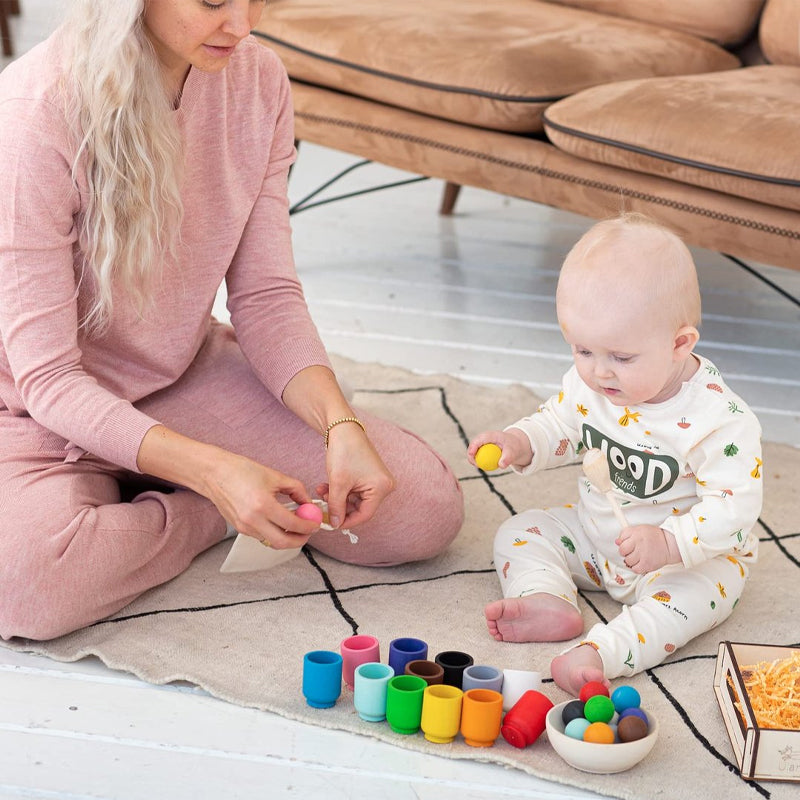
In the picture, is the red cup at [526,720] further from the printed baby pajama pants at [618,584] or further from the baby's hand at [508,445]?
the baby's hand at [508,445]

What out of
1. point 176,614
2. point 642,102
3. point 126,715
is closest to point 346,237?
point 642,102

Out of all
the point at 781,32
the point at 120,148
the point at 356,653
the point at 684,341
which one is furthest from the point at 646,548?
the point at 781,32

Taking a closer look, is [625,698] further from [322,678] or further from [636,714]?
[322,678]

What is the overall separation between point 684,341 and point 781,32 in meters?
1.35

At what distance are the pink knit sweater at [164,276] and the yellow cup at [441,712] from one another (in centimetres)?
42

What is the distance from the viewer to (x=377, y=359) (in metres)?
2.26

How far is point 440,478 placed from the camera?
61.6 inches

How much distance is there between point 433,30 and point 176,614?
1.32m

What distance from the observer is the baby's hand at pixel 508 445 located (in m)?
1.42

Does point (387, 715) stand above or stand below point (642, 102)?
below

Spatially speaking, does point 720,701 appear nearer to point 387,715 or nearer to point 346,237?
point 387,715

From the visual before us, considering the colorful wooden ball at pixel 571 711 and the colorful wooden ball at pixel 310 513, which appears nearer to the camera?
the colorful wooden ball at pixel 571 711

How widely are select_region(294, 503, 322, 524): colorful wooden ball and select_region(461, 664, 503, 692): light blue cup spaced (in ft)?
0.75

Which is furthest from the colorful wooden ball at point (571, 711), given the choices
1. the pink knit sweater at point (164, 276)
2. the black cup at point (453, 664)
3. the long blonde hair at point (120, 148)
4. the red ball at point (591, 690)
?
the long blonde hair at point (120, 148)
